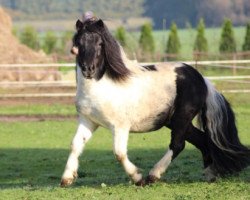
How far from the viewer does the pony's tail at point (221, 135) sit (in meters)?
11.3

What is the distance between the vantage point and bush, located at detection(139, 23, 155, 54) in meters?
45.9

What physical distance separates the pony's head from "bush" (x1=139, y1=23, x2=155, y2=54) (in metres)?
34.9

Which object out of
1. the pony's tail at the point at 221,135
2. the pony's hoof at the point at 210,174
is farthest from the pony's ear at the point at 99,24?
→ the pony's hoof at the point at 210,174

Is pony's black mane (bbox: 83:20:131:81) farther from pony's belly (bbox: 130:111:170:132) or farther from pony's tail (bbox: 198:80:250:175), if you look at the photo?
pony's tail (bbox: 198:80:250:175)

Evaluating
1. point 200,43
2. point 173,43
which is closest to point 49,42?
point 173,43

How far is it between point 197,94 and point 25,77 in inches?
916

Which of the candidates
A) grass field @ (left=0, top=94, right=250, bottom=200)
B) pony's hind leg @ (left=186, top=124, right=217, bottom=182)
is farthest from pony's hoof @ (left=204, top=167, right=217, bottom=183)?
grass field @ (left=0, top=94, right=250, bottom=200)

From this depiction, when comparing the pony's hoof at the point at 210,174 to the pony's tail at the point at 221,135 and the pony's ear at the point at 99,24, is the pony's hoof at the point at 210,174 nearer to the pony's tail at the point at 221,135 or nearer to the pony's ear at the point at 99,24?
the pony's tail at the point at 221,135

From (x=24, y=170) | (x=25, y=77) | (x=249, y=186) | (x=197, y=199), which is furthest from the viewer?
(x=25, y=77)

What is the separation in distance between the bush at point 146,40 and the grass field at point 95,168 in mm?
19553

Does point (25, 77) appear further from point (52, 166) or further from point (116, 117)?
point (116, 117)

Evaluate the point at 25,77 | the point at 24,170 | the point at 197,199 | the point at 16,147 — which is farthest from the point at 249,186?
the point at 25,77

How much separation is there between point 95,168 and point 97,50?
430cm

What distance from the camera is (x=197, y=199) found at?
9.52 meters
